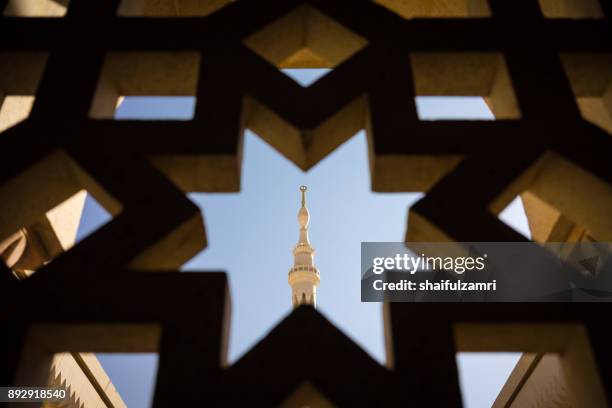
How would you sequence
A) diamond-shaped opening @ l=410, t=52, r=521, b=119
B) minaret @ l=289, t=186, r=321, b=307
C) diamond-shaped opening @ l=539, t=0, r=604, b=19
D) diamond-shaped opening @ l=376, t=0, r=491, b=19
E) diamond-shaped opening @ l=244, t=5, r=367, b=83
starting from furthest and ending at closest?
minaret @ l=289, t=186, r=321, b=307
diamond-shaped opening @ l=376, t=0, r=491, b=19
diamond-shaped opening @ l=539, t=0, r=604, b=19
diamond-shaped opening @ l=244, t=5, r=367, b=83
diamond-shaped opening @ l=410, t=52, r=521, b=119

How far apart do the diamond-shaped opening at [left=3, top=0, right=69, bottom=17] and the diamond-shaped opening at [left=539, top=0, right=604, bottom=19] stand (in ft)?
10.7

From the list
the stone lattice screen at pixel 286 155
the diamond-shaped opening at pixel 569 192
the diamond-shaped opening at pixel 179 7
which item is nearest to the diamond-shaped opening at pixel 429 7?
the stone lattice screen at pixel 286 155

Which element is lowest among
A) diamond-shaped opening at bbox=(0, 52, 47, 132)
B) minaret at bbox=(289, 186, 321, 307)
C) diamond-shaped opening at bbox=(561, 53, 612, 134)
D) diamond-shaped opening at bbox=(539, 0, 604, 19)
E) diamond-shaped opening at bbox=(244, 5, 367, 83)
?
diamond-shaped opening at bbox=(561, 53, 612, 134)

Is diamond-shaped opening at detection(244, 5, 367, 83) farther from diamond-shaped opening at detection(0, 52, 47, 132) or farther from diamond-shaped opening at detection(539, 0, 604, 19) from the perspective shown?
diamond-shaped opening at detection(539, 0, 604, 19)

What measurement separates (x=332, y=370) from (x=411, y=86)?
4.68 ft

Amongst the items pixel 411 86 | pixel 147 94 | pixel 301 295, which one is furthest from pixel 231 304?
pixel 301 295

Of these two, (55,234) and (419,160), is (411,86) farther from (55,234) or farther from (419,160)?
(55,234)

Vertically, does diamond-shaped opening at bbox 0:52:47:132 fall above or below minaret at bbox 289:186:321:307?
below

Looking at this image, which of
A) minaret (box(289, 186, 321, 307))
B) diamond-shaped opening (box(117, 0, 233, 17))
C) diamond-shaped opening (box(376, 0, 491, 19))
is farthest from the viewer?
minaret (box(289, 186, 321, 307))

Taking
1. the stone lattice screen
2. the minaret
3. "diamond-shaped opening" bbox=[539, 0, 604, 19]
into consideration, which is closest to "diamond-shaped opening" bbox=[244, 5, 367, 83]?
the stone lattice screen

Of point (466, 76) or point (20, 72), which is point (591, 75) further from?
point (20, 72)

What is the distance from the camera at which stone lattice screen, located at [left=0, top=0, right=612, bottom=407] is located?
6.47 ft

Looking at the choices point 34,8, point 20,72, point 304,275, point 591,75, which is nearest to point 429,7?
point 591,75

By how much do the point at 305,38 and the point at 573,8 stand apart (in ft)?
5.70
